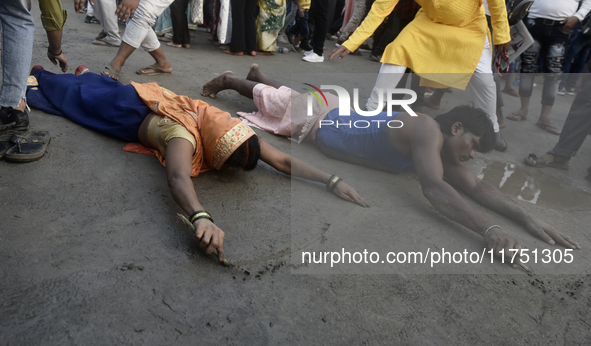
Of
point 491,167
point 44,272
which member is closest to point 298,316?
point 44,272

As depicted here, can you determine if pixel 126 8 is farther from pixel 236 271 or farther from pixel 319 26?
pixel 319 26

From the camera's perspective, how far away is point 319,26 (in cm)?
505

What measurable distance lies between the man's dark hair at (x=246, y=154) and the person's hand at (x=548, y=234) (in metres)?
1.44

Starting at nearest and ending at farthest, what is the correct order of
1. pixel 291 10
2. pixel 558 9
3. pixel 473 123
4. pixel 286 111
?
1. pixel 473 123
2. pixel 286 111
3. pixel 558 9
4. pixel 291 10

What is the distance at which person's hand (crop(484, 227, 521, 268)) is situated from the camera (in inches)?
71.0

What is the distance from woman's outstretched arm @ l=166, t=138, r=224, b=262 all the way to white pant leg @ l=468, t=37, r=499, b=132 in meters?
2.27

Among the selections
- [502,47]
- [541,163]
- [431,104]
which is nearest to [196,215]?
[502,47]

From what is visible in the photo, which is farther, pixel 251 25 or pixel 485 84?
pixel 251 25

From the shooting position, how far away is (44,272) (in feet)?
4.47

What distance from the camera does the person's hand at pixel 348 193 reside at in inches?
84.3

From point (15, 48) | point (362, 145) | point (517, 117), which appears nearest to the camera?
point (15, 48)

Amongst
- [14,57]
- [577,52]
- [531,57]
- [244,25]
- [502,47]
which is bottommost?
[244,25]

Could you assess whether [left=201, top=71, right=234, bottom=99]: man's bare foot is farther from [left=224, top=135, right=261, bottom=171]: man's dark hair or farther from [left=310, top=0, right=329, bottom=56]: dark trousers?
[left=310, top=0, right=329, bottom=56]: dark trousers

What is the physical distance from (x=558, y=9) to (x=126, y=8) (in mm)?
3546
